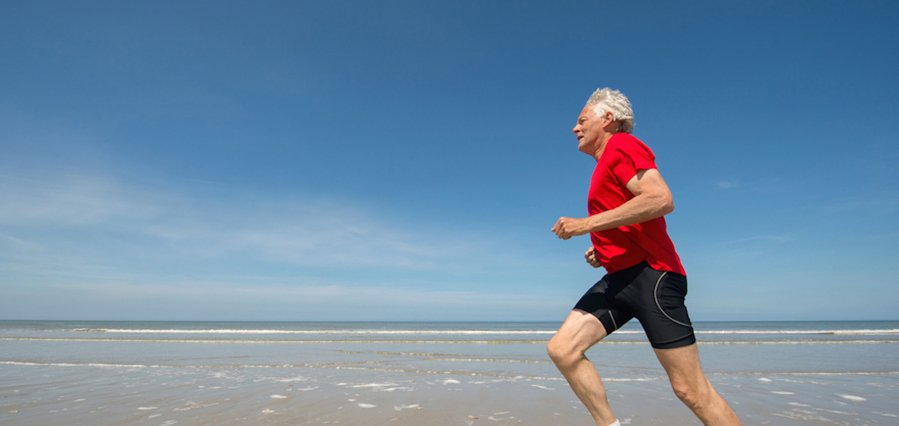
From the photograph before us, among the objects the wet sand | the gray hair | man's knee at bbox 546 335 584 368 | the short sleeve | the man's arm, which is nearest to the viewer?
the man's arm

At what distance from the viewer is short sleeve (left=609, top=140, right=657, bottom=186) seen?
79.0 inches

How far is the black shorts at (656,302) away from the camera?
2016 millimetres

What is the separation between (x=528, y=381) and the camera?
5867 mm

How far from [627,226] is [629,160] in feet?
1.11

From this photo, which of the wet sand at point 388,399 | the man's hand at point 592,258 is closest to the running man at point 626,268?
the man's hand at point 592,258

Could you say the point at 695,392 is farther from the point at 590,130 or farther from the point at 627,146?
the point at 590,130

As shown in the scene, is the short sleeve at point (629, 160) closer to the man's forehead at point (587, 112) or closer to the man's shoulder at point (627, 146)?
the man's shoulder at point (627, 146)

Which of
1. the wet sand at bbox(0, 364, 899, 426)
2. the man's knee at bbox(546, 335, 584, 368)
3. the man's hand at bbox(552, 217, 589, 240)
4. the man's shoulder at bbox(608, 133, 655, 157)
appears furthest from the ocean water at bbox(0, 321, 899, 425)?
the man's shoulder at bbox(608, 133, 655, 157)

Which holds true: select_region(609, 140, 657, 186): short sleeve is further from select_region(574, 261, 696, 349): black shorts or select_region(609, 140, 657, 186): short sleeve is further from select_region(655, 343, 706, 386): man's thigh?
Result: select_region(655, 343, 706, 386): man's thigh

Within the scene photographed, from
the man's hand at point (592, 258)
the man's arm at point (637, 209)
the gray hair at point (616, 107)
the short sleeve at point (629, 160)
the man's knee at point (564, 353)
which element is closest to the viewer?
the man's arm at point (637, 209)

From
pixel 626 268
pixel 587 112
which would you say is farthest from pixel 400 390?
pixel 587 112

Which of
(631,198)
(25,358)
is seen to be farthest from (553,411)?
(25,358)

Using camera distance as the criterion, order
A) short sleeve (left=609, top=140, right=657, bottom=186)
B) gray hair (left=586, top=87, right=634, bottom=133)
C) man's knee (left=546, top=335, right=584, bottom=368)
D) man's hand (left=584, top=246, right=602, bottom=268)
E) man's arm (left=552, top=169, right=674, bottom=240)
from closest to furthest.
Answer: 1. man's arm (left=552, top=169, right=674, bottom=240)
2. short sleeve (left=609, top=140, right=657, bottom=186)
3. man's knee (left=546, top=335, right=584, bottom=368)
4. gray hair (left=586, top=87, right=634, bottom=133)
5. man's hand (left=584, top=246, right=602, bottom=268)

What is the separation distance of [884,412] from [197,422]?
6193 millimetres
